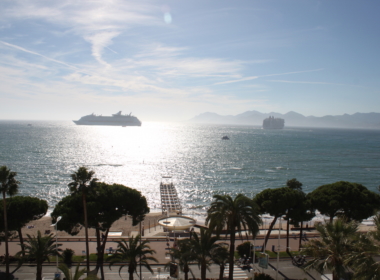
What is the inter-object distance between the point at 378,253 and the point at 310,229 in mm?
27277

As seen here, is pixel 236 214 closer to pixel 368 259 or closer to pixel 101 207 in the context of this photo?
pixel 368 259

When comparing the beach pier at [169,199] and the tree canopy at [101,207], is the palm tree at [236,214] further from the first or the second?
the beach pier at [169,199]

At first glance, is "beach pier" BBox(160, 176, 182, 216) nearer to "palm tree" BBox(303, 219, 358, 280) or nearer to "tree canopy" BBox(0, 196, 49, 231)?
"tree canopy" BBox(0, 196, 49, 231)

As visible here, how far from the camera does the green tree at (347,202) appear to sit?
83.5ft

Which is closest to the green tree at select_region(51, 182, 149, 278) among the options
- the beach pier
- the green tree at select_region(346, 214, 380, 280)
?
the green tree at select_region(346, 214, 380, 280)

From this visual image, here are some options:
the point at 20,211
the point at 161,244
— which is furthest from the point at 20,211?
the point at 161,244

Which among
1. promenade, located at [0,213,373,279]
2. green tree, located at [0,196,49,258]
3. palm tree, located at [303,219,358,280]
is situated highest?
palm tree, located at [303,219,358,280]

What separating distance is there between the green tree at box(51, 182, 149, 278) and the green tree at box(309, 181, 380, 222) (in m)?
16.9

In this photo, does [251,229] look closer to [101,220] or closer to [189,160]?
[101,220]

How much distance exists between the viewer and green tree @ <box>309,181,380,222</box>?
1001 inches

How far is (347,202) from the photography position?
1017 inches

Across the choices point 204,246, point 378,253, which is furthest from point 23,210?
point 378,253

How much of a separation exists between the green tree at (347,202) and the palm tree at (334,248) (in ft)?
44.9

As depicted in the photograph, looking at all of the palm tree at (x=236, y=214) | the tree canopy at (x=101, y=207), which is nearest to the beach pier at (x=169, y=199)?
the tree canopy at (x=101, y=207)
